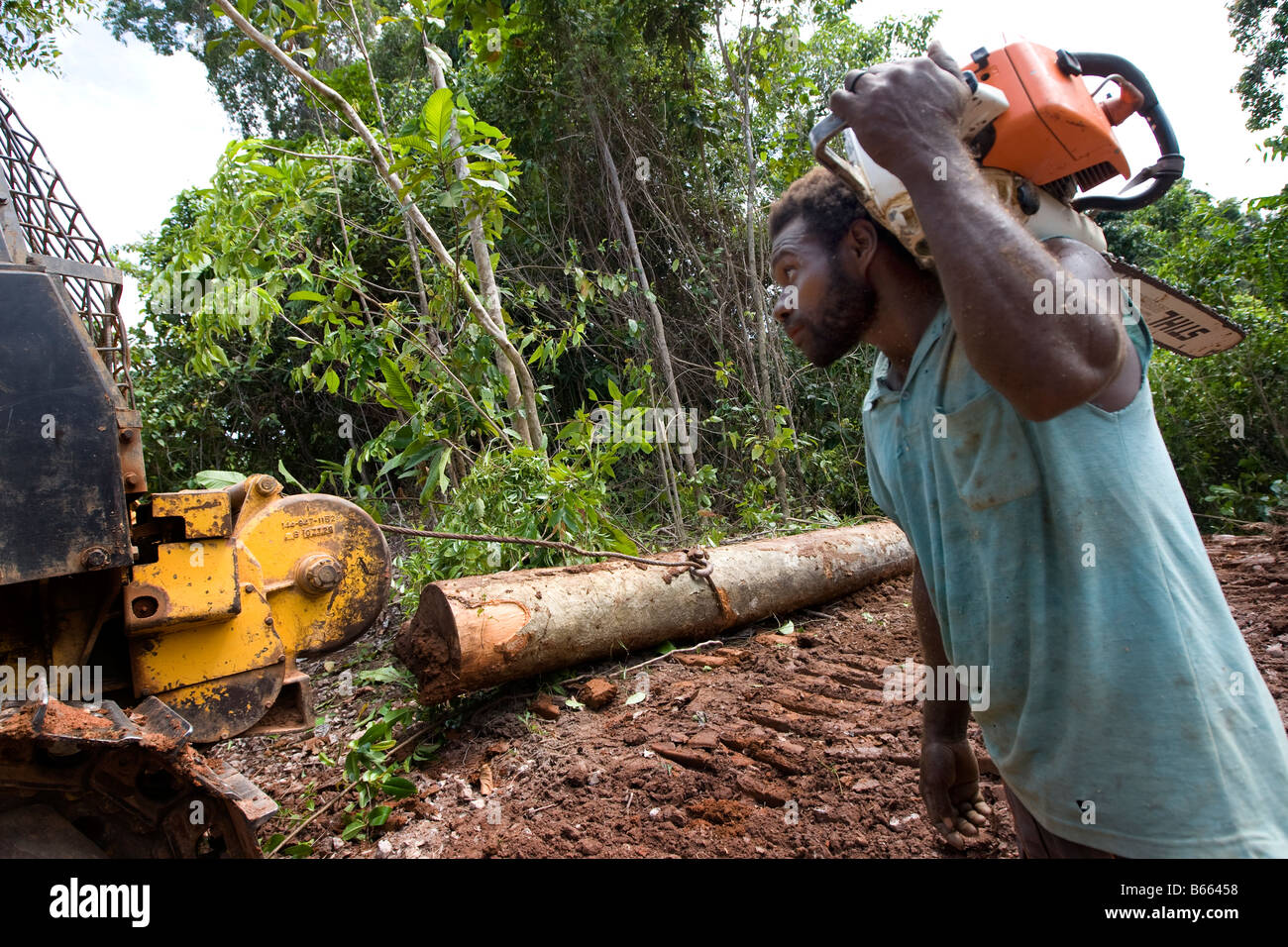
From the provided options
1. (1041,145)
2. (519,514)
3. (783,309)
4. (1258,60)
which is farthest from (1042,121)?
(1258,60)

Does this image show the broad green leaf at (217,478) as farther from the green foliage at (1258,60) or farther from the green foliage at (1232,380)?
the green foliage at (1258,60)

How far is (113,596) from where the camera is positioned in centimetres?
214

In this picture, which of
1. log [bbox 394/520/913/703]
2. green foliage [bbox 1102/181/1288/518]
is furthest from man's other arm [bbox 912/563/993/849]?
green foliage [bbox 1102/181/1288/518]

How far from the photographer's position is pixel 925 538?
136cm

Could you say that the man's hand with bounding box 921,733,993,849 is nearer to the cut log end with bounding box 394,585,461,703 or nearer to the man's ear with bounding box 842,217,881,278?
the man's ear with bounding box 842,217,881,278

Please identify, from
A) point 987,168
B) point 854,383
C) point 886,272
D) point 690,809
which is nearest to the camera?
point 987,168

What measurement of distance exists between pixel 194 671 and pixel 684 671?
2.15 metres

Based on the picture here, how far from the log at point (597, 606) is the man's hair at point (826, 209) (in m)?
2.29

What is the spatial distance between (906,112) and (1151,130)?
22.3 inches

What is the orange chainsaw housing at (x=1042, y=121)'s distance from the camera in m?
1.12

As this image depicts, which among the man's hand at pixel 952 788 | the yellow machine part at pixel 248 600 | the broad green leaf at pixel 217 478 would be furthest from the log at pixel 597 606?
the man's hand at pixel 952 788

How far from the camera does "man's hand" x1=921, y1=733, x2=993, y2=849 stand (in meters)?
1.58
